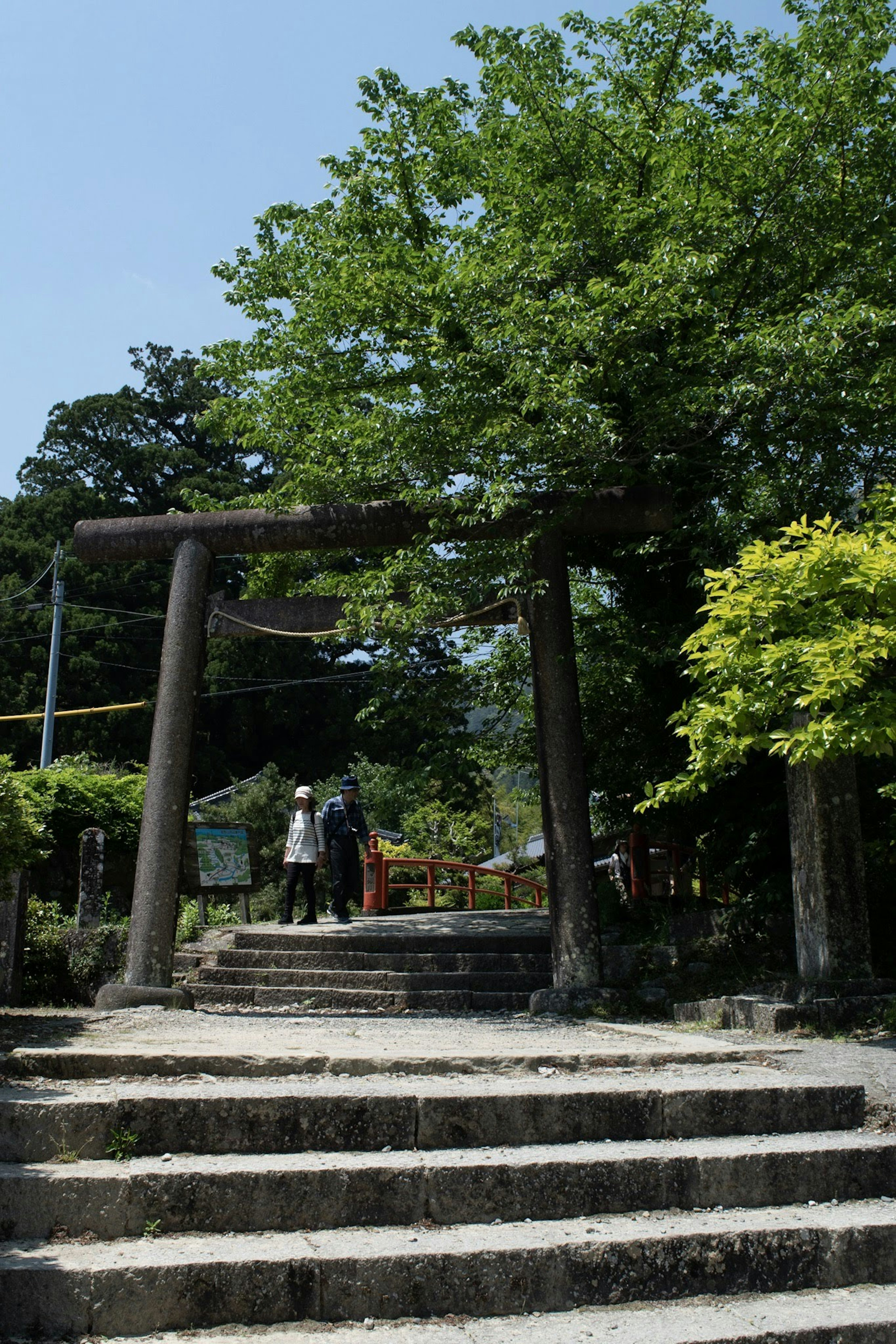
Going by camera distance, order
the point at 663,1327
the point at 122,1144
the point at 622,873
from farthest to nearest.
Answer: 1. the point at 622,873
2. the point at 122,1144
3. the point at 663,1327

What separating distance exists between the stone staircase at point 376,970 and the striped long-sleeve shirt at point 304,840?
0.90m

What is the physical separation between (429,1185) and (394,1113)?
0.40 metres

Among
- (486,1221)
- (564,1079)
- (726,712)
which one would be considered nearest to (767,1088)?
(564,1079)

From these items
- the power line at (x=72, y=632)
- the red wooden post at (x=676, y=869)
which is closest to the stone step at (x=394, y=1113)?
the red wooden post at (x=676, y=869)

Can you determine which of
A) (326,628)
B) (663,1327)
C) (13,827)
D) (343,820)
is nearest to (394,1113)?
(663,1327)

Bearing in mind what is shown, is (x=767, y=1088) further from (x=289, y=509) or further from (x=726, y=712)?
(x=289, y=509)

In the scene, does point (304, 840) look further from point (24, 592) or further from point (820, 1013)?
point (24, 592)

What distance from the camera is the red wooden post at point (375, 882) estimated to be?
16125mm

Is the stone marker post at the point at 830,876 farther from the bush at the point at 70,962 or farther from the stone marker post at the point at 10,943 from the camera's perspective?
the bush at the point at 70,962

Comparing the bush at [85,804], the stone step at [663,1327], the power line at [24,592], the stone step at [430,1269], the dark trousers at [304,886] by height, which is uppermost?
the power line at [24,592]

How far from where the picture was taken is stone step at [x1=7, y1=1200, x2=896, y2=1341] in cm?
321

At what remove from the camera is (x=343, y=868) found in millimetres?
12953

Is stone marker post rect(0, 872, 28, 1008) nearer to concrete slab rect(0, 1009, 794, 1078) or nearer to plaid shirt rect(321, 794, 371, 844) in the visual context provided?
concrete slab rect(0, 1009, 794, 1078)

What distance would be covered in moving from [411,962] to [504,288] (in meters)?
6.49
